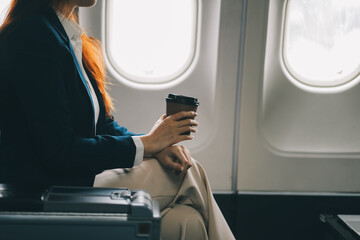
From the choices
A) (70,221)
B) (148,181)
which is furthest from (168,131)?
(70,221)

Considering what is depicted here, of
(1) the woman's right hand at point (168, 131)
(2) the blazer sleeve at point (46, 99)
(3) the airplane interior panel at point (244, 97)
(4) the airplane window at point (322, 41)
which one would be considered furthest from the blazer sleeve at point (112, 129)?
(4) the airplane window at point (322, 41)

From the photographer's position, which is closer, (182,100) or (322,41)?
(182,100)

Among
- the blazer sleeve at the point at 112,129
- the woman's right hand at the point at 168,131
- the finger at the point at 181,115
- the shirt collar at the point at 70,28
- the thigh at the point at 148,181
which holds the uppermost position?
the shirt collar at the point at 70,28

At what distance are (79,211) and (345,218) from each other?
1.84 meters

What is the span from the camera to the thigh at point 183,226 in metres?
1.19

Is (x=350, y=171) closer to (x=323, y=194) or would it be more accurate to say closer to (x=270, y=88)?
(x=323, y=194)

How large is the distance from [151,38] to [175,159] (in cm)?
113

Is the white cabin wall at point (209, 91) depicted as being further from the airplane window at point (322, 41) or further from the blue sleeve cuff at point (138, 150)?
the blue sleeve cuff at point (138, 150)

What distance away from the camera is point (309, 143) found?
8.27ft

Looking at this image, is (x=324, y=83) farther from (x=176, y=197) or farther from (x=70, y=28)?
(x=70, y=28)

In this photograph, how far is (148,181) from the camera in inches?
50.6

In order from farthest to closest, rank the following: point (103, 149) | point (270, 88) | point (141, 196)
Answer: point (270, 88) < point (103, 149) < point (141, 196)

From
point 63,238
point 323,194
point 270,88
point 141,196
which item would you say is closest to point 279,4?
point 270,88

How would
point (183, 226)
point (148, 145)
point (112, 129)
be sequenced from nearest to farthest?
point (183, 226), point (148, 145), point (112, 129)
